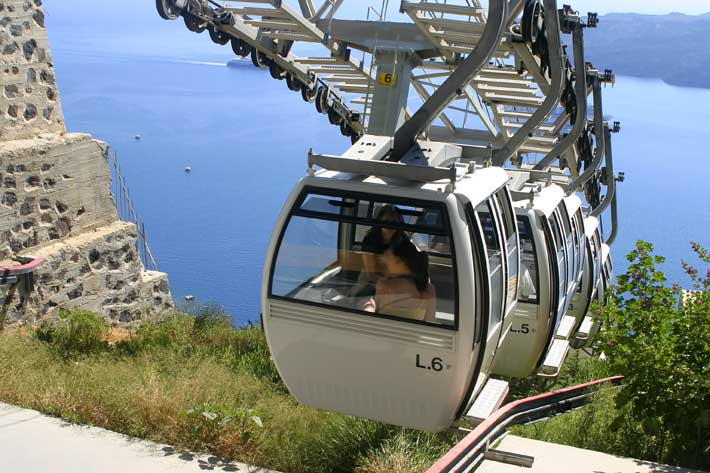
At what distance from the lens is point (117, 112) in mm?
51812

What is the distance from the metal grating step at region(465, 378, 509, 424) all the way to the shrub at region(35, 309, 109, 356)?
4.00m

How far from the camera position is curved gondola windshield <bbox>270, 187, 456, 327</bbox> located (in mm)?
5531

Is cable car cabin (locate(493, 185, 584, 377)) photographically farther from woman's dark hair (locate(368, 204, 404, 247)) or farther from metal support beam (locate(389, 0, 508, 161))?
woman's dark hair (locate(368, 204, 404, 247))

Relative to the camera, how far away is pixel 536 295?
816 cm

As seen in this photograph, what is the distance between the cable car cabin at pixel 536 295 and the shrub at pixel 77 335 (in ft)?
12.6

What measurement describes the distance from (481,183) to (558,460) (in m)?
1.79

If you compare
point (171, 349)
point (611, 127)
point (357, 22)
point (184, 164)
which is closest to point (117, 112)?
point (184, 164)

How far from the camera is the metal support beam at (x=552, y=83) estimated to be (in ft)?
40.1

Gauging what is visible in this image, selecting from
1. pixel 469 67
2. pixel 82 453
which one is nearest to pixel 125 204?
pixel 469 67

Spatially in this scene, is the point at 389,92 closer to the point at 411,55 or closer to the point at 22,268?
the point at 411,55

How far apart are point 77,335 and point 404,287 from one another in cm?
436

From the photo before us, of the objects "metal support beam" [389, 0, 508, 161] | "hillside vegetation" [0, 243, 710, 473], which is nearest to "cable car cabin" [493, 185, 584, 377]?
"hillside vegetation" [0, 243, 710, 473]

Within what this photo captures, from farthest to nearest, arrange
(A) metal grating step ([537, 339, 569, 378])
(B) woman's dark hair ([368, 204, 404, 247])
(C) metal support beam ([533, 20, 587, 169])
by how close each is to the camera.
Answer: (C) metal support beam ([533, 20, 587, 169])
(A) metal grating step ([537, 339, 569, 378])
(B) woman's dark hair ([368, 204, 404, 247])

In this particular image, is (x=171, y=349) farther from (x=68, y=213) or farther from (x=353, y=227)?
(x=353, y=227)
